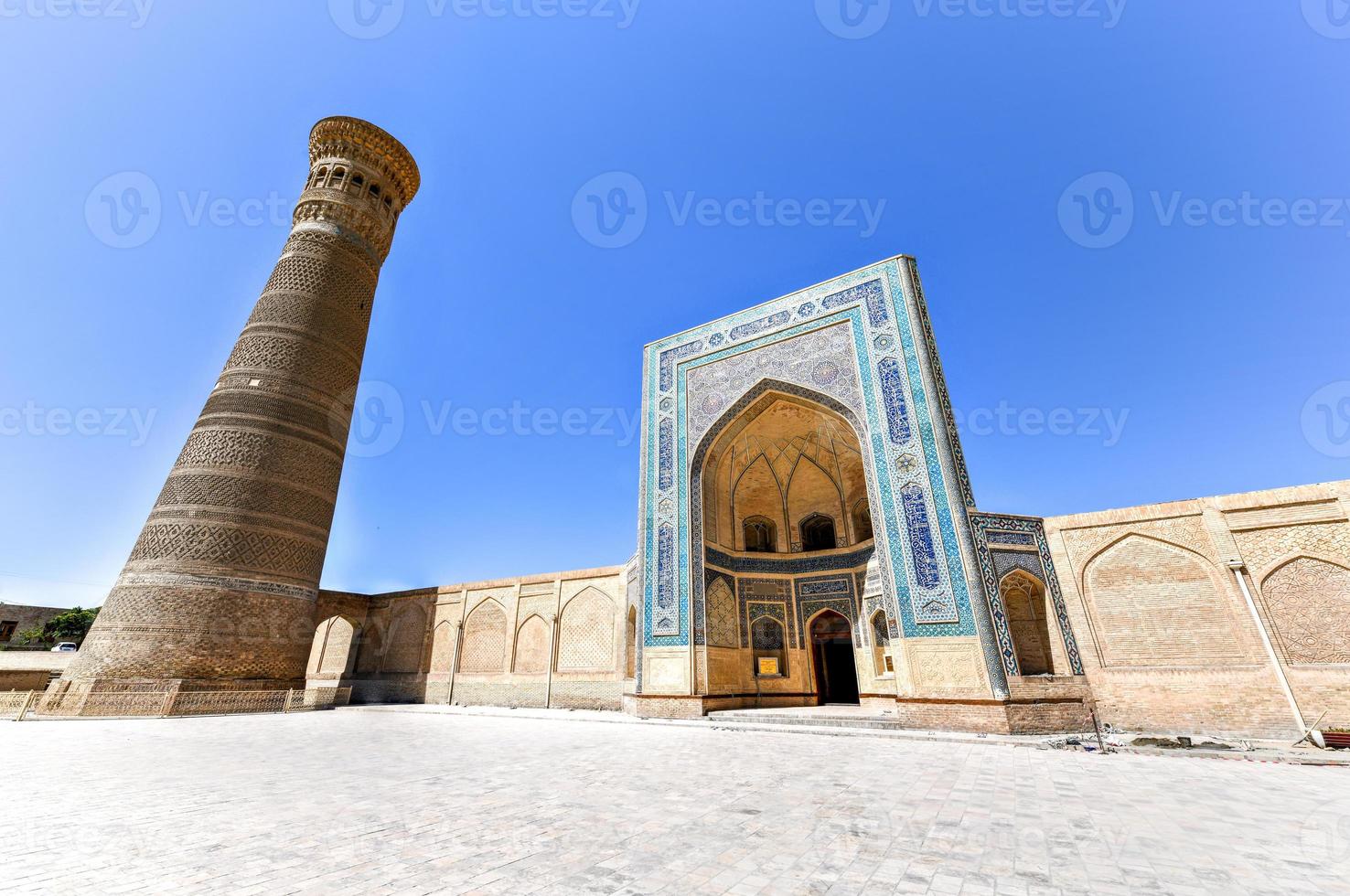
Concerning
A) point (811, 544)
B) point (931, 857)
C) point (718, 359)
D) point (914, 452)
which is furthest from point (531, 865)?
point (811, 544)

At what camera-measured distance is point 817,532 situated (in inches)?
532

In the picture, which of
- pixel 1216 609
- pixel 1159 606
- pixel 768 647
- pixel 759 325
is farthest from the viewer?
pixel 759 325

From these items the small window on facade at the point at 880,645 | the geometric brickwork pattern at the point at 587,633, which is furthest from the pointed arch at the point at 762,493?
the geometric brickwork pattern at the point at 587,633

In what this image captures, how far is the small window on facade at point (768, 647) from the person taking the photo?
1171 cm

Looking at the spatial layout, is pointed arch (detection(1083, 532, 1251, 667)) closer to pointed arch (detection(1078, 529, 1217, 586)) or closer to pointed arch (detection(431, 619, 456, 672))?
pointed arch (detection(1078, 529, 1217, 586))

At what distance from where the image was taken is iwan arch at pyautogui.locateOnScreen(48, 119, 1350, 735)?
303 inches

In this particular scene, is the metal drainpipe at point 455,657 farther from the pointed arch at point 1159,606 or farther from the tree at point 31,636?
the tree at point 31,636

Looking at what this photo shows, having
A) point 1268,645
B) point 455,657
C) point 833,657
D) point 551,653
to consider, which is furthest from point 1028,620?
point 455,657

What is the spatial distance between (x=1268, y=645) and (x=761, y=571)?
7.71 m

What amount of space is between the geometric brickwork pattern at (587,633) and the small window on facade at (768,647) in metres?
3.29

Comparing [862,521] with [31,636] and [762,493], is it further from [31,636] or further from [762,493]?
[31,636]

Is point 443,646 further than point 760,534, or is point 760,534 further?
point 443,646

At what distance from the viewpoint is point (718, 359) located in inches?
489

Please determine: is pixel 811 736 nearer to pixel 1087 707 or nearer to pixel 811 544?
pixel 1087 707
